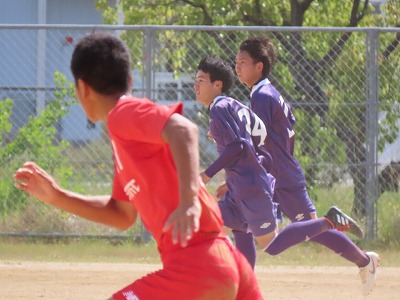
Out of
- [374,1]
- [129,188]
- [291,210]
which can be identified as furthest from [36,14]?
[129,188]

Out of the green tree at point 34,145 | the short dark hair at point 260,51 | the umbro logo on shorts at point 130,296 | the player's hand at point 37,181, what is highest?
the player's hand at point 37,181

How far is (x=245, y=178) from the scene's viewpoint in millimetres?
7512

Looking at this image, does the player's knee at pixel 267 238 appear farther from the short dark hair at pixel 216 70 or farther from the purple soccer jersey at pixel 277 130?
the short dark hair at pixel 216 70

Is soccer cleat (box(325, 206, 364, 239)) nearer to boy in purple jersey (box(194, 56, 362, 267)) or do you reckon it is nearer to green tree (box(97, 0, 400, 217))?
boy in purple jersey (box(194, 56, 362, 267))

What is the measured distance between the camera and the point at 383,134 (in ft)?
38.9

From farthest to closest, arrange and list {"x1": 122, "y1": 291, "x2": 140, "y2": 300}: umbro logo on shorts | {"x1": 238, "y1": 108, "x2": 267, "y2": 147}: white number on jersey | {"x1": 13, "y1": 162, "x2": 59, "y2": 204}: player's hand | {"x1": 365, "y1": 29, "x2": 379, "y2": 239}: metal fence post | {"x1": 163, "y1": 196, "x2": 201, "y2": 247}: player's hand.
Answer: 1. {"x1": 365, "y1": 29, "x2": 379, "y2": 239}: metal fence post
2. {"x1": 238, "y1": 108, "x2": 267, "y2": 147}: white number on jersey
3. {"x1": 13, "y1": 162, "x2": 59, "y2": 204}: player's hand
4. {"x1": 122, "y1": 291, "x2": 140, "y2": 300}: umbro logo on shorts
5. {"x1": 163, "y1": 196, "x2": 201, "y2": 247}: player's hand

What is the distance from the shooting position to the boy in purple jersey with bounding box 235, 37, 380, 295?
783 cm

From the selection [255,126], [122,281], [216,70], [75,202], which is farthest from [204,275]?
[122,281]

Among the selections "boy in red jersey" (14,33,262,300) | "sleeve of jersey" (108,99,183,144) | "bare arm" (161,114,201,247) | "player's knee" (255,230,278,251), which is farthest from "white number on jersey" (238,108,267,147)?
"bare arm" (161,114,201,247)

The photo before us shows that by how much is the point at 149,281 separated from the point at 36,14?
2059 centimetres

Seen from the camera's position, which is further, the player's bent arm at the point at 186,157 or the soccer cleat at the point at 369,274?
the soccer cleat at the point at 369,274

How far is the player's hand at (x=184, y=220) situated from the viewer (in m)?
3.44

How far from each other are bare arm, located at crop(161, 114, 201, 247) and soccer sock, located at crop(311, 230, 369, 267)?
4.51 m

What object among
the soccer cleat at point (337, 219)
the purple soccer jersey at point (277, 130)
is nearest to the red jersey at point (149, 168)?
the purple soccer jersey at point (277, 130)
